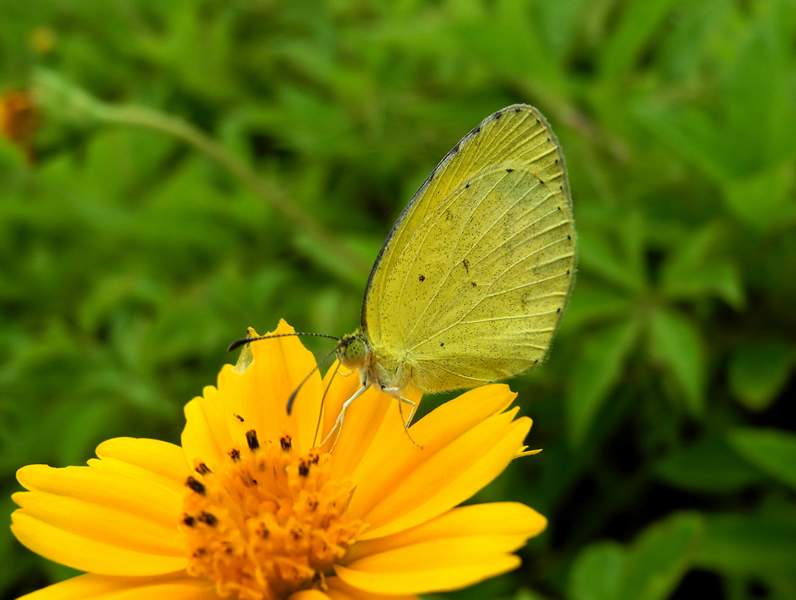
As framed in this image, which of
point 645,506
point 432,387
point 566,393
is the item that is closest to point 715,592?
point 645,506

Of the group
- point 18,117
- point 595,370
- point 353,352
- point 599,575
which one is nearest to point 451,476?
point 353,352

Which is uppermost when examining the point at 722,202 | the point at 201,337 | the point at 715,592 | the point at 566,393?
the point at 201,337

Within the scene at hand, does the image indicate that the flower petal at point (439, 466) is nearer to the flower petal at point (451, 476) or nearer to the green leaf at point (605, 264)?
the flower petal at point (451, 476)

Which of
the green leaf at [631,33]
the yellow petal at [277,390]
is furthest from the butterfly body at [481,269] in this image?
the green leaf at [631,33]

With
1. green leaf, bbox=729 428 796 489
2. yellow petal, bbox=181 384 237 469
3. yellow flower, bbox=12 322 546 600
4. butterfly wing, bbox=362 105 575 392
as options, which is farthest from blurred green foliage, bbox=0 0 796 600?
yellow petal, bbox=181 384 237 469

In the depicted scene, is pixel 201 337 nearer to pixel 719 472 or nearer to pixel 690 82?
pixel 719 472
